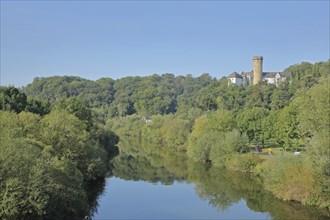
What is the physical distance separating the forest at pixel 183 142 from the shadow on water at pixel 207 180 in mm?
1302

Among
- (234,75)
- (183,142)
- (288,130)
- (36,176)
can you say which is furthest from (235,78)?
(36,176)

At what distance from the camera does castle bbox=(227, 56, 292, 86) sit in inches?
4853

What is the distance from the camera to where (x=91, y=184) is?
40.9 meters

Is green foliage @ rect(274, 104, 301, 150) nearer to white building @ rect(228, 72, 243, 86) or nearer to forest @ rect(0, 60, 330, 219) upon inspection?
forest @ rect(0, 60, 330, 219)

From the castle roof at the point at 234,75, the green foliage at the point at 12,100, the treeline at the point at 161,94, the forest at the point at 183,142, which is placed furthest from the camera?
the castle roof at the point at 234,75

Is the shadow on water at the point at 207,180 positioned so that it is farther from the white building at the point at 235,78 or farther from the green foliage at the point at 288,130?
the white building at the point at 235,78

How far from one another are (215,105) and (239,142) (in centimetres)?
4893

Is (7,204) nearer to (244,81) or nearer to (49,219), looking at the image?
(49,219)

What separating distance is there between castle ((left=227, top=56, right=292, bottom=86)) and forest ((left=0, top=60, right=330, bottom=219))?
560 inches

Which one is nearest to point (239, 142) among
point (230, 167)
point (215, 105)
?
point (230, 167)

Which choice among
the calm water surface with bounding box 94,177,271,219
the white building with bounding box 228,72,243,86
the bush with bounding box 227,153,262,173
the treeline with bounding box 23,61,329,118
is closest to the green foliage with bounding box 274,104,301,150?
the bush with bounding box 227,153,262,173

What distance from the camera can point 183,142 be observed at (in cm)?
7506

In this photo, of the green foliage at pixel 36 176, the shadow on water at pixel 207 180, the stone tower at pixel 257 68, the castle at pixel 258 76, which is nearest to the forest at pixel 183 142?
the green foliage at pixel 36 176

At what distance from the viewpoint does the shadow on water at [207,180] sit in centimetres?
3180
